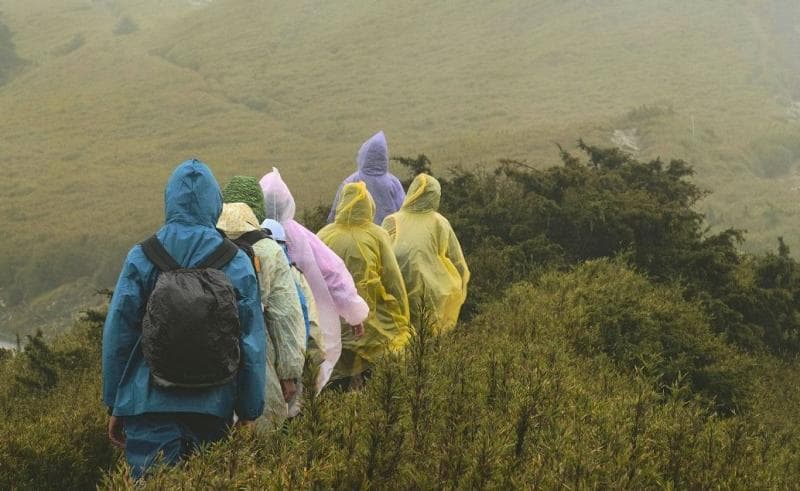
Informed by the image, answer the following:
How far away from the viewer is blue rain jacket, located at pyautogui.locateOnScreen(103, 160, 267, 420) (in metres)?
3.50

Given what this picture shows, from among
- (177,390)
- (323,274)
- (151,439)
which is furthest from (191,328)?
(323,274)

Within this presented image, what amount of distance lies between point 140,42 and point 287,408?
184 feet

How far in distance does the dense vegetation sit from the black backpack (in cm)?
42

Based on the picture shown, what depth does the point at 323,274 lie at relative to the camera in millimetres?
5586

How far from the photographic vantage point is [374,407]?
3303 millimetres

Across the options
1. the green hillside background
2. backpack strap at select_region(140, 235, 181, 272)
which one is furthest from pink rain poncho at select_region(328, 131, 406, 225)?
the green hillside background

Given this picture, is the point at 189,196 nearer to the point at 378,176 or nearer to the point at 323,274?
the point at 323,274

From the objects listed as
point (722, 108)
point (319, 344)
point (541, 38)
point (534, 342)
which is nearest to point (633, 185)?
point (534, 342)

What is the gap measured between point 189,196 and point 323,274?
203 cm

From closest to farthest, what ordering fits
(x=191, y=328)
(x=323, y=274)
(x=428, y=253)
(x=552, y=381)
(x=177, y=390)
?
(x=191, y=328), (x=177, y=390), (x=552, y=381), (x=323, y=274), (x=428, y=253)

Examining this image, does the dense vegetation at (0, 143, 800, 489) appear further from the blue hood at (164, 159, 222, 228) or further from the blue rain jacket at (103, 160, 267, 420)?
the blue hood at (164, 159, 222, 228)

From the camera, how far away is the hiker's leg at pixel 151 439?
11.5 ft

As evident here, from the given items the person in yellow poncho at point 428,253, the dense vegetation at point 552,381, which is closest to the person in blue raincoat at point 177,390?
the dense vegetation at point 552,381

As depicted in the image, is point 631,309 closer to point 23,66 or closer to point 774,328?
point 774,328
